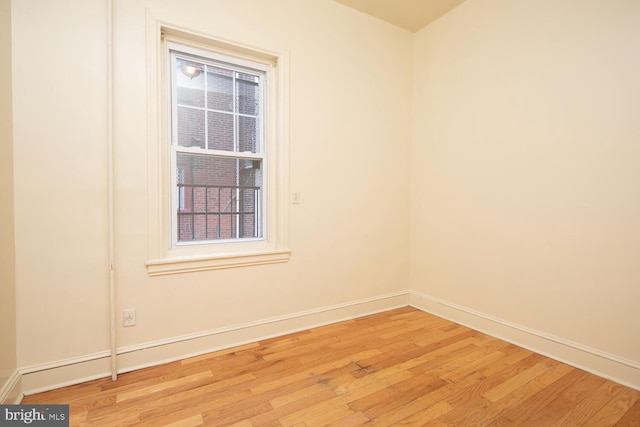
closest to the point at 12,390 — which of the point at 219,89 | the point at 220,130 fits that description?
the point at 220,130

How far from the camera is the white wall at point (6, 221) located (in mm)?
1629

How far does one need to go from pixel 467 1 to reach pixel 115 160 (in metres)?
3.25

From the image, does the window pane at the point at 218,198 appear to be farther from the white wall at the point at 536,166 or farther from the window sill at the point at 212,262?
the white wall at the point at 536,166

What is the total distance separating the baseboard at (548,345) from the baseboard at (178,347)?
0.77 metres

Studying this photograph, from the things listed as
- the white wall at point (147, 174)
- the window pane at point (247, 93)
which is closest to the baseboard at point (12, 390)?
the white wall at point (147, 174)

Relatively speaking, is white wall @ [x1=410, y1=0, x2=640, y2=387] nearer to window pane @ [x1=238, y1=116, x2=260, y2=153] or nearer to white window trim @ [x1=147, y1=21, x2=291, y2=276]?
white window trim @ [x1=147, y1=21, x2=291, y2=276]

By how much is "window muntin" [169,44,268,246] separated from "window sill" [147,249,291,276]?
0.18m

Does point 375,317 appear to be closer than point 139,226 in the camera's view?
No

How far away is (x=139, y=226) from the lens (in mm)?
2064

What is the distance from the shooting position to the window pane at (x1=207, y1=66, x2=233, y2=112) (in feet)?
7.87

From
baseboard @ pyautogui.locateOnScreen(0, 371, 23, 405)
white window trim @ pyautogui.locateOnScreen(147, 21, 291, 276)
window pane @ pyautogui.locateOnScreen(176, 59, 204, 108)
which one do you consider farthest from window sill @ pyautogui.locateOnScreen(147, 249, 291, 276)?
window pane @ pyautogui.locateOnScreen(176, 59, 204, 108)

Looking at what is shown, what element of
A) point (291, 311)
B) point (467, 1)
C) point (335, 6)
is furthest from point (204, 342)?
point (467, 1)

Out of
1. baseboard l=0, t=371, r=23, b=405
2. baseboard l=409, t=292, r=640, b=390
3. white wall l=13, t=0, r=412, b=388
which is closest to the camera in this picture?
baseboard l=0, t=371, r=23, b=405

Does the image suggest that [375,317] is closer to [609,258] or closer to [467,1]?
[609,258]
